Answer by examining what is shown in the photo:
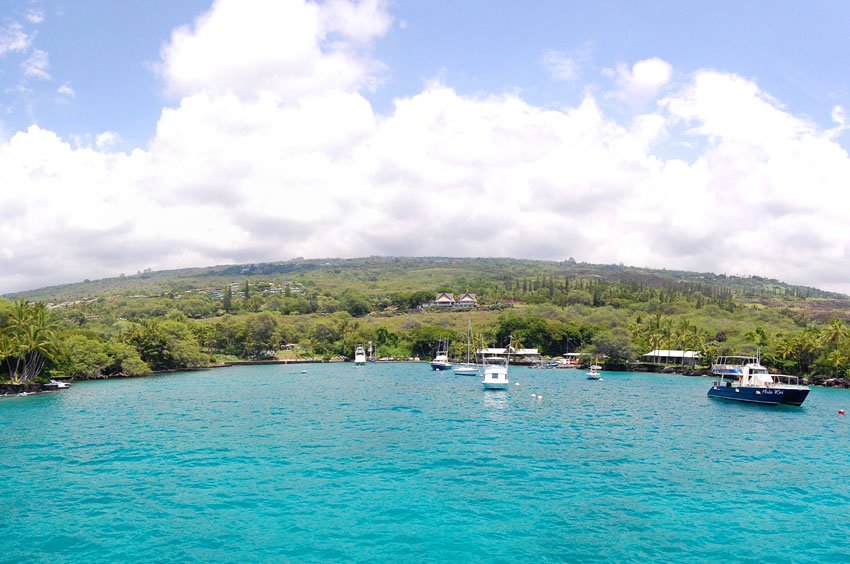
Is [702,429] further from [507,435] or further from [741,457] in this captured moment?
[507,435]

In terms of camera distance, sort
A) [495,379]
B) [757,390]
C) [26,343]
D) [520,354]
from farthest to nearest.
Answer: [520,354] → [495,379] → [26,343] → [757,390]

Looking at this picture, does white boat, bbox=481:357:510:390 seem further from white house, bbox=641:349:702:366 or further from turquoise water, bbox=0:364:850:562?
white house, bbox=641:349:702:366

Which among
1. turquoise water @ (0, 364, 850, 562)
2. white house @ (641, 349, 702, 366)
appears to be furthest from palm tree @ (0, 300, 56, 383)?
white house @ (641, 349, 702, 366)

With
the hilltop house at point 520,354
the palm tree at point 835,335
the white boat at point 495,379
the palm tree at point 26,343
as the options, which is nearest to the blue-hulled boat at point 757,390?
the white boat at point 495,379

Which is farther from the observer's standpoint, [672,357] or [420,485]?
[672,357]

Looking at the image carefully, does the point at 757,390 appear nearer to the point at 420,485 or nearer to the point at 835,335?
the point at 835,335

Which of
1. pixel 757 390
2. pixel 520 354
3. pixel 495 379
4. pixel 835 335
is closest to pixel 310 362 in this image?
pixel 520 354

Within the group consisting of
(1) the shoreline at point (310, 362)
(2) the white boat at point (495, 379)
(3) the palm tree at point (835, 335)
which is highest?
(3) the palm tree at point (835, 335)

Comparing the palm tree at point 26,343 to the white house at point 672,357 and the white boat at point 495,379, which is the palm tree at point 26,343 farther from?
the white house at point 672,357

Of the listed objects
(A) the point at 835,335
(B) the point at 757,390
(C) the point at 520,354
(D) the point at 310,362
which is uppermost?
(A) the point at 835,335
